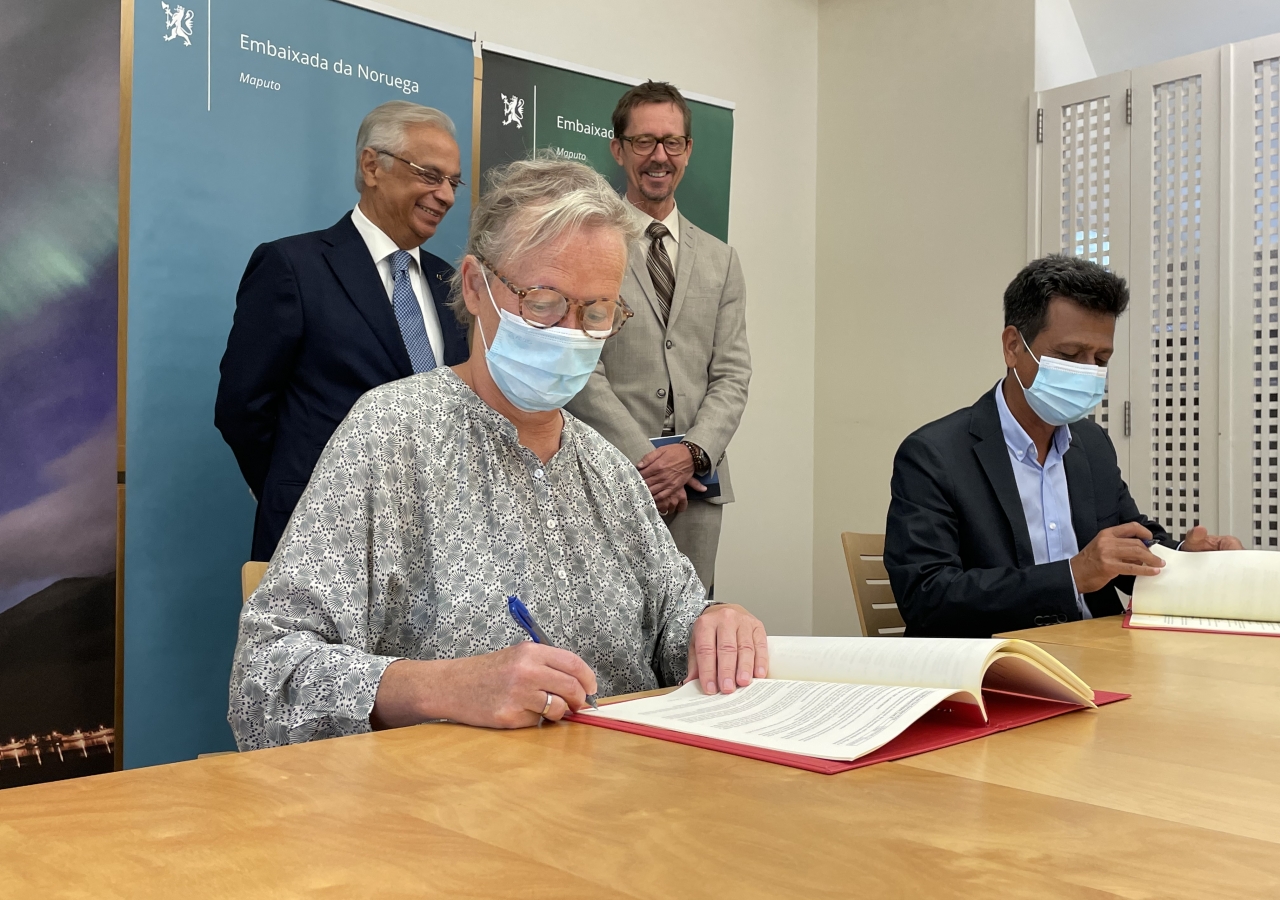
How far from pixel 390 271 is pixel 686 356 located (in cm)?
92

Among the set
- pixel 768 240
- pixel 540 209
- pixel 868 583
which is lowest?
pixel 868 583

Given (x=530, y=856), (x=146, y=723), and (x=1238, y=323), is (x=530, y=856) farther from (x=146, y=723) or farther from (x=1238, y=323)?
(x=1238, y=323)

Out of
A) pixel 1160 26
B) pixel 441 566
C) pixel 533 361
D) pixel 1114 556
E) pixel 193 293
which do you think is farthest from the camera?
pixel 1160 26

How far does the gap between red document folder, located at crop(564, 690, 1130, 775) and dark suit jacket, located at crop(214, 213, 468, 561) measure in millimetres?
1685

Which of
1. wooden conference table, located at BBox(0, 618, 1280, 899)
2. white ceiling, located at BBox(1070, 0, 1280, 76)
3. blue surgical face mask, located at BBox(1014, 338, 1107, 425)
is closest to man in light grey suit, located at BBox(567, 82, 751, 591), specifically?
blue surgical face mask, located at BBox(1014, 338, 1107, 425)

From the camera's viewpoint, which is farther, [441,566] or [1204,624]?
[1204,624]

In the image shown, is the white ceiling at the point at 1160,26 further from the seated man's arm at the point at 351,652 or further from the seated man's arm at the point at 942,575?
the seated man's arm at the point at 351,652

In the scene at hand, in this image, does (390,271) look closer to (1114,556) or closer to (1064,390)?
(1064,390)

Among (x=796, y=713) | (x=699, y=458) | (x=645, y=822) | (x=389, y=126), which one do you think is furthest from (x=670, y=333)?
(x=645, y=822)

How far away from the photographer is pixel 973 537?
2354mm

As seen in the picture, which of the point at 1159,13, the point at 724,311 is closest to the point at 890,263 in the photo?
the point at 1159,13

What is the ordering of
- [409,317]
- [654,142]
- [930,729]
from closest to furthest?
[930,729], [409,317], [654,142]

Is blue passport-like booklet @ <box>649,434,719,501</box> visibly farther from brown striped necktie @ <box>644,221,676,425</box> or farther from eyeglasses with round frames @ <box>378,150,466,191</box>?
eyeglasses with round frames @ <box>378,150,466,191</box>

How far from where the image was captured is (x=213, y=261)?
3.11m
